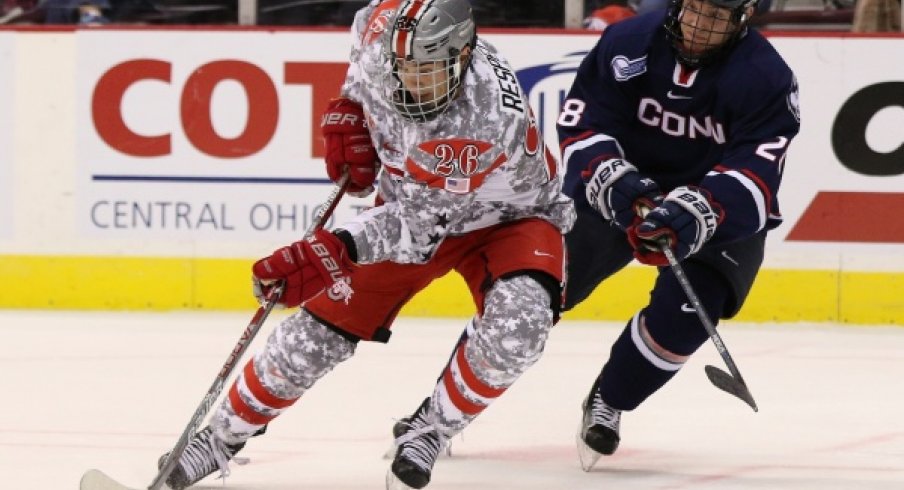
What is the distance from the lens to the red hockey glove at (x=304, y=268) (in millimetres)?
3000

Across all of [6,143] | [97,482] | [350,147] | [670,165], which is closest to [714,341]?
[670,165]

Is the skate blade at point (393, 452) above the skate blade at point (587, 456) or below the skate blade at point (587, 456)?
below

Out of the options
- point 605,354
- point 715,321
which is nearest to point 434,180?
point 715,321

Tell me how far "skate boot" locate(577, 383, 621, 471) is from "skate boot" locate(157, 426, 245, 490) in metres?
0.72

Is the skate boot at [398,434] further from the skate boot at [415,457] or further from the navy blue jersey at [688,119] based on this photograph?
the navy blue jersey at [688,119]

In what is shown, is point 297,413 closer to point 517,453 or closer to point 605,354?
point 517,453

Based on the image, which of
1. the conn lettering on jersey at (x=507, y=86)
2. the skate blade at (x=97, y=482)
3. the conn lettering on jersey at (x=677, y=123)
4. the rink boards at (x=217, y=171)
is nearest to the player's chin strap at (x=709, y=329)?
the conn lettering on jersey at (x=677, y=123)

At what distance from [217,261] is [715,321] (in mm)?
2715

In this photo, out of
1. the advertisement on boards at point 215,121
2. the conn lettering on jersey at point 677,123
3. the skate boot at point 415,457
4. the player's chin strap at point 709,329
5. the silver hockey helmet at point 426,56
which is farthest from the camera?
the advertisement on boards at point 215,121

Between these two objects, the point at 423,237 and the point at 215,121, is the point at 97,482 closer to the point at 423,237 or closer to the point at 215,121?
the point at 423,237

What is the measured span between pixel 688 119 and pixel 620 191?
239 millimetres

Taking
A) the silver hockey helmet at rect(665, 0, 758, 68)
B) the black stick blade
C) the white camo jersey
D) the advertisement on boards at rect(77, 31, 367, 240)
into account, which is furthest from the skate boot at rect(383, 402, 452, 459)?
the advertisement on boards at rect(77, 31, 367, 240)

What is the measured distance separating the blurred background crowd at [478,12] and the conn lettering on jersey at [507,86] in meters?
2.73

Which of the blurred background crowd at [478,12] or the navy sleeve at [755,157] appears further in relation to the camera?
the blurred background crowd at [478,12]
